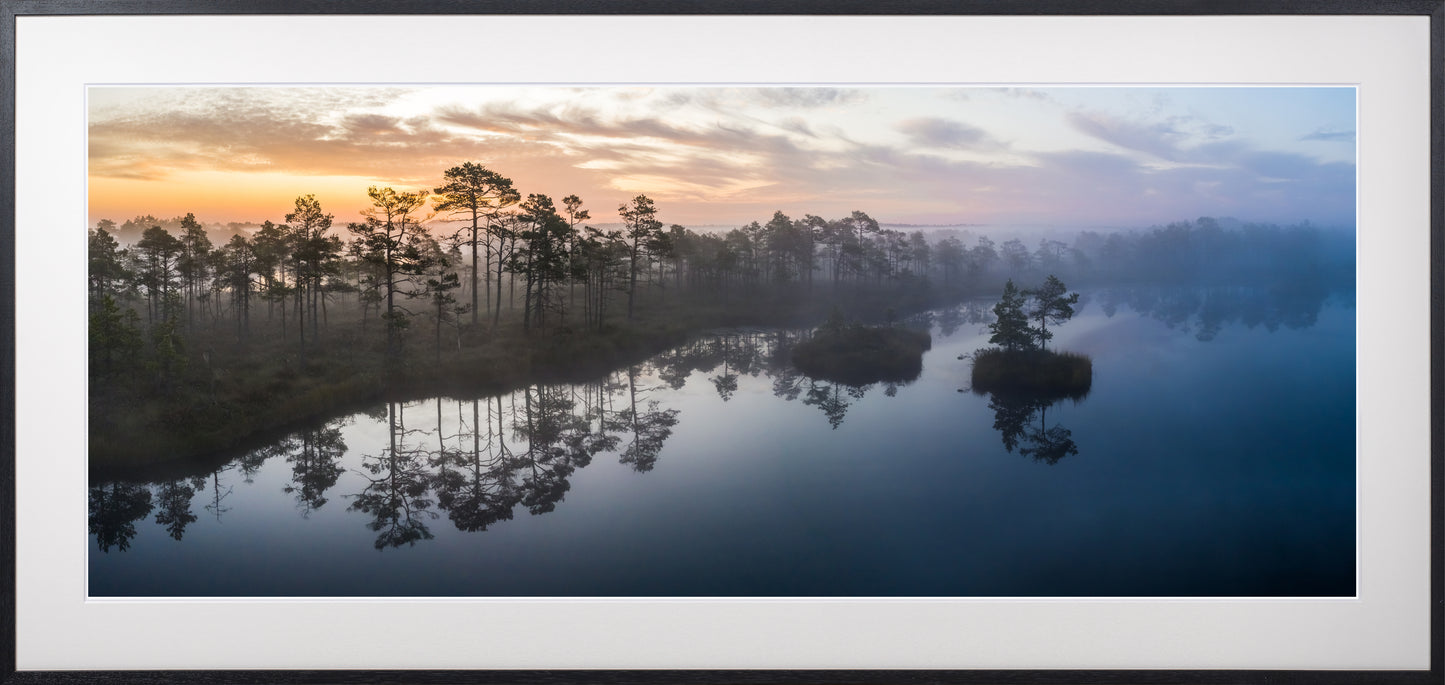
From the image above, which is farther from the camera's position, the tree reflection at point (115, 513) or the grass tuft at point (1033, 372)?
the grass tuft at point (1033, 372)

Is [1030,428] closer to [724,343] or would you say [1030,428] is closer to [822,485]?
[822,485]

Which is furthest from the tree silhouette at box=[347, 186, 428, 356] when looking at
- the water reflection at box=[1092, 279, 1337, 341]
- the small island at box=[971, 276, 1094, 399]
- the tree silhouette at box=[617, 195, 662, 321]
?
the water reflection at box=[1092, 279, 1337, 341]

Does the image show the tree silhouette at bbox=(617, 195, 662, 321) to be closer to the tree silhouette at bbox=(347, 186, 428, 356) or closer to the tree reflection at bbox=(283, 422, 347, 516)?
the tree silhouette at bbox=(347, 186, 428, 356)

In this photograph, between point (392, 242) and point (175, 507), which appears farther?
point (392, 242)

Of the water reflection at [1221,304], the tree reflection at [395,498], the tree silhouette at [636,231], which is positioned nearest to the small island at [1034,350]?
the water reflection at [1221,304]

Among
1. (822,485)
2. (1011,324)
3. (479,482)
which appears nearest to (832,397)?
(822,485)

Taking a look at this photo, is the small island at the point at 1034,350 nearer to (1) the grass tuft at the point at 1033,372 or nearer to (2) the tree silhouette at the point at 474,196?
(1) the grass tuft at the point at 1033,372
